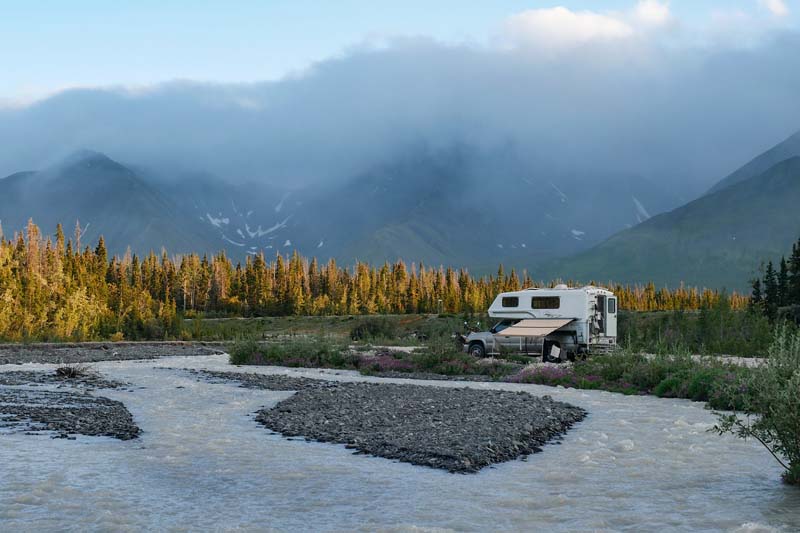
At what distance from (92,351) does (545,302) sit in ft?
88.0

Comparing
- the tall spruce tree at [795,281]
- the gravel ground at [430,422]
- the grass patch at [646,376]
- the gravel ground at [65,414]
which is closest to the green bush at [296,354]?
the grass patch at [646,376]

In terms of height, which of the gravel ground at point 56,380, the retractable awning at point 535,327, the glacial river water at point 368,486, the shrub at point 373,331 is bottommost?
the glacial river water at point 368,486

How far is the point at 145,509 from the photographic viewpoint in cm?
1009

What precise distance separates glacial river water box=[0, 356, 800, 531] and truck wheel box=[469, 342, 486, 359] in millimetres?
18389

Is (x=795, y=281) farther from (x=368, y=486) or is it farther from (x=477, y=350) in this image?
(x=368, y=486)

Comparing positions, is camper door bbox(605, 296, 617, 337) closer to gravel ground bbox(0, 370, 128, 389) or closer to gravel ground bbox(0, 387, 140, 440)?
gravel ground bbox(0, 370, 128, 389)

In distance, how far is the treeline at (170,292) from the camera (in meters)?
58.7

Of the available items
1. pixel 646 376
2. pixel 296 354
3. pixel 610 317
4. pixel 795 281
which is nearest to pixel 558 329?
pixel 610 317

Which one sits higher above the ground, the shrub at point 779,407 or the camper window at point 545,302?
the camper window at point 545,302

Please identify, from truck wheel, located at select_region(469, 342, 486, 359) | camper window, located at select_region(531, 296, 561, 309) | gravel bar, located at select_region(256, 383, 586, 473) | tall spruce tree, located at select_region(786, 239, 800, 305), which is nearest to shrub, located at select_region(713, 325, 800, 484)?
gravel bar, located at select_region(256, 383, 586, 473)

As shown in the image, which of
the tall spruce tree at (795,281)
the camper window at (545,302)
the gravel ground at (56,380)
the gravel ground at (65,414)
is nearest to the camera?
the gravel ground at (65,414)

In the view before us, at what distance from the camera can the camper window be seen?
35.9 meters

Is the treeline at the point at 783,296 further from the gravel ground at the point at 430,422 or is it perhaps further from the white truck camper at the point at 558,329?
the gravel ground at the point at 430,422

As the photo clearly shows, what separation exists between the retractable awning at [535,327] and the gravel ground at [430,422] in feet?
38.6
